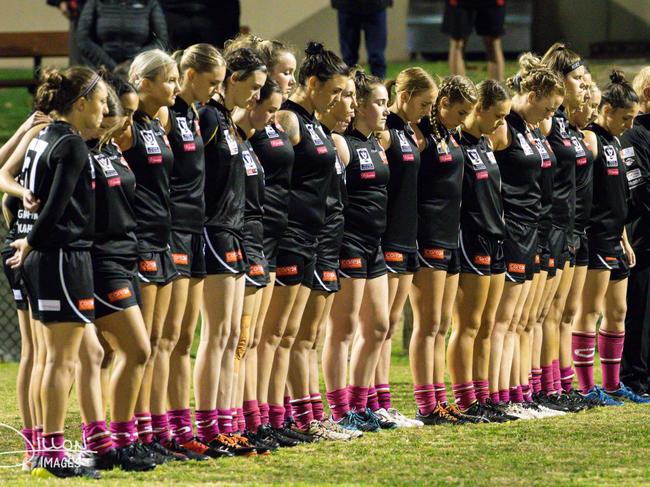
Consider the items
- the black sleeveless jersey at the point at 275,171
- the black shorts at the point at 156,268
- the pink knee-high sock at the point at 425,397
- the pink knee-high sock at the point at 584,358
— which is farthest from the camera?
the pink knee-high sock at the point at 584,358

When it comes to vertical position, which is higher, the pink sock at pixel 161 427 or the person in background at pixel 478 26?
the person in background at pixel 478 26

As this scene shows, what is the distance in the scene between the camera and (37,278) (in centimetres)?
658

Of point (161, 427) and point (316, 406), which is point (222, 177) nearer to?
point (161, 427)

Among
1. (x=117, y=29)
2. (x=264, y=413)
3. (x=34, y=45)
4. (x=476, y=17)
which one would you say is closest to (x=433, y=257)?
(x=264, y=413)

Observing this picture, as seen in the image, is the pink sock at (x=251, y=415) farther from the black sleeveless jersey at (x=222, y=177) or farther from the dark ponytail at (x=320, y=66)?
the dark ponytail at (x=320, y=66)

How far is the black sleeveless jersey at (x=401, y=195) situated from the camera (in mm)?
8703

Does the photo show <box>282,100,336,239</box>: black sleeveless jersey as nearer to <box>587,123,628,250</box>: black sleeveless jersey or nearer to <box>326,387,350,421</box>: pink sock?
<box>326,387,350,421</box>: pink sock

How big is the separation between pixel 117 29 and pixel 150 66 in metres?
6.75

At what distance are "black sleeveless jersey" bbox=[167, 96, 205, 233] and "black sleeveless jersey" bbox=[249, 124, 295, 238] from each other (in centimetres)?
55

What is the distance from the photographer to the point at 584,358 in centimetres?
1027

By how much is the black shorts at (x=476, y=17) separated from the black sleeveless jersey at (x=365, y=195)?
7353mm

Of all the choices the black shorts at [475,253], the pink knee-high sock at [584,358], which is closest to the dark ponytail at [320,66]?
the black shorts at [475,253]

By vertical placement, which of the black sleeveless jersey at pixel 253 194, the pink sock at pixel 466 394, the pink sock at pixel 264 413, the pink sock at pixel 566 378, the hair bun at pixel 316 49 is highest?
the hair bun at pixel 316 49

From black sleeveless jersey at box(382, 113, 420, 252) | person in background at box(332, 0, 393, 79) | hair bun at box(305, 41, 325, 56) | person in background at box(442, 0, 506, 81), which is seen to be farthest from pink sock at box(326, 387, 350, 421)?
person in background at box(442, 0, 506, 81)
